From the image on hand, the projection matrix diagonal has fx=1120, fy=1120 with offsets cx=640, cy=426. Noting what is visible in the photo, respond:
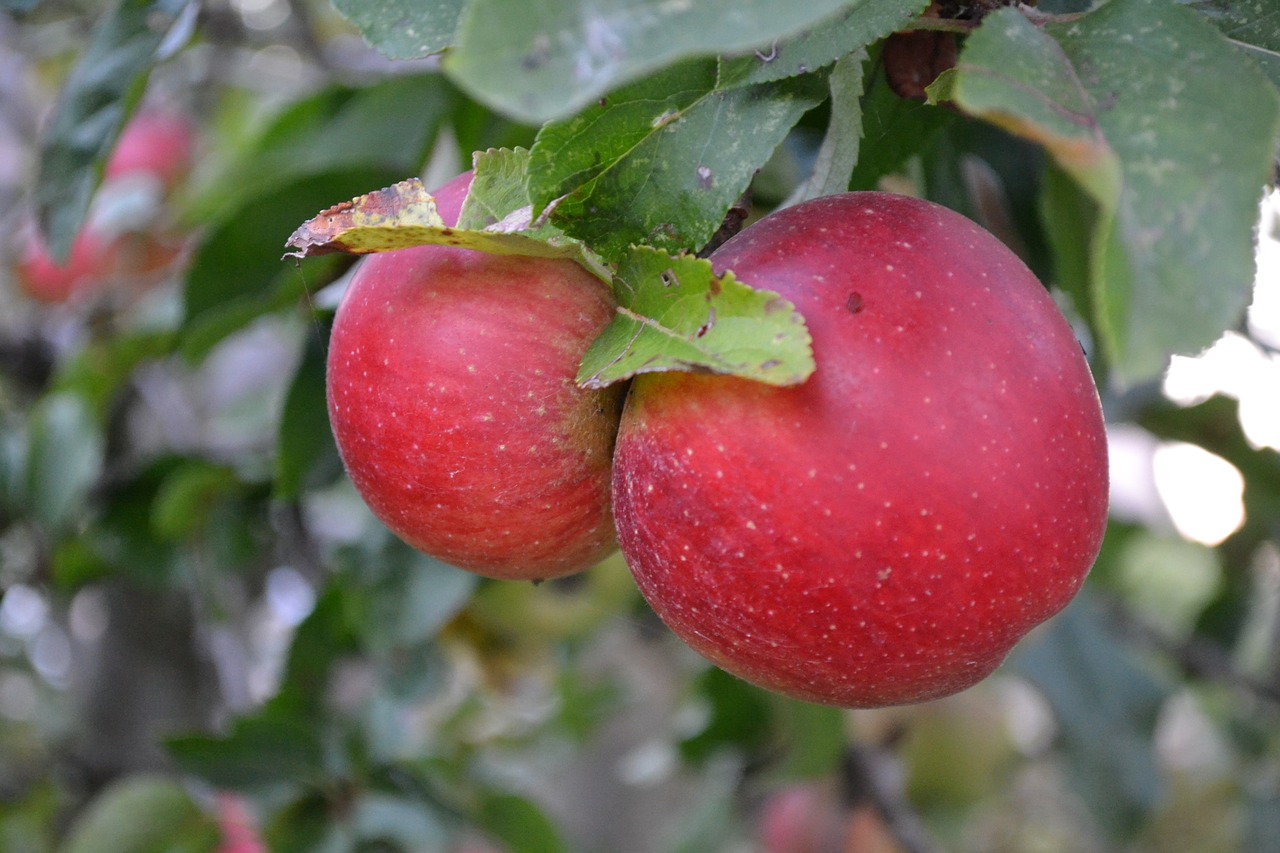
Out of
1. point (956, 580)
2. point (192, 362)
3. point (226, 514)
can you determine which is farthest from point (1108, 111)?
point (226, 514)

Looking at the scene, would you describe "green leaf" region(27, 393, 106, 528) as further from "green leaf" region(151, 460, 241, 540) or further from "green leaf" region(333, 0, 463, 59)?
"green leaf" region(333, 0, 463, 59)

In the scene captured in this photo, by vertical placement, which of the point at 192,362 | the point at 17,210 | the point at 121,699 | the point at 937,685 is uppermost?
the point at 937,685

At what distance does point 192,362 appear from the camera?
3.00 feet

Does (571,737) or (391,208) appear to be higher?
(391,208)

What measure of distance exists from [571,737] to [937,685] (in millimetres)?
1091

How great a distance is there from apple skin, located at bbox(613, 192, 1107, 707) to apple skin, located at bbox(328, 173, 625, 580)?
0.05 m

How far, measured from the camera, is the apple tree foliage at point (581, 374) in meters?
0.35

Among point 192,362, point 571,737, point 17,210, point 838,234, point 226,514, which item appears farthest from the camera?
point 17,210

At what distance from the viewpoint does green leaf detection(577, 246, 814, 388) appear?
1.22ft

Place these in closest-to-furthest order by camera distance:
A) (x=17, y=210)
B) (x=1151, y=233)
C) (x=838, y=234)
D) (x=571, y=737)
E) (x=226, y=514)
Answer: (x=1151, y=233) < (x=838, y=234) < (x=226, y=514) < (x=571, y=737) < (x=17, y=210)

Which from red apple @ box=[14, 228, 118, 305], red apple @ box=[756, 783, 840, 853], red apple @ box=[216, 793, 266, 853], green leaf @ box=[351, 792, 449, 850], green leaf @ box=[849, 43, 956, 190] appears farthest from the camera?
red apple @ box=[14, 228, 118, 305]

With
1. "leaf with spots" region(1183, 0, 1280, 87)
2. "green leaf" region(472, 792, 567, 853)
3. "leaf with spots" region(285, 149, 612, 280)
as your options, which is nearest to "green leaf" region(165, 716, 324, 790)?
"green leaf" region(472, 792, 567, 853)

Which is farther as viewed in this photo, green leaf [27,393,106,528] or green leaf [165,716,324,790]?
green leaf [27,393,106,528]

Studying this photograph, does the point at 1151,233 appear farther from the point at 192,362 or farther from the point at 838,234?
the point at 192,362
